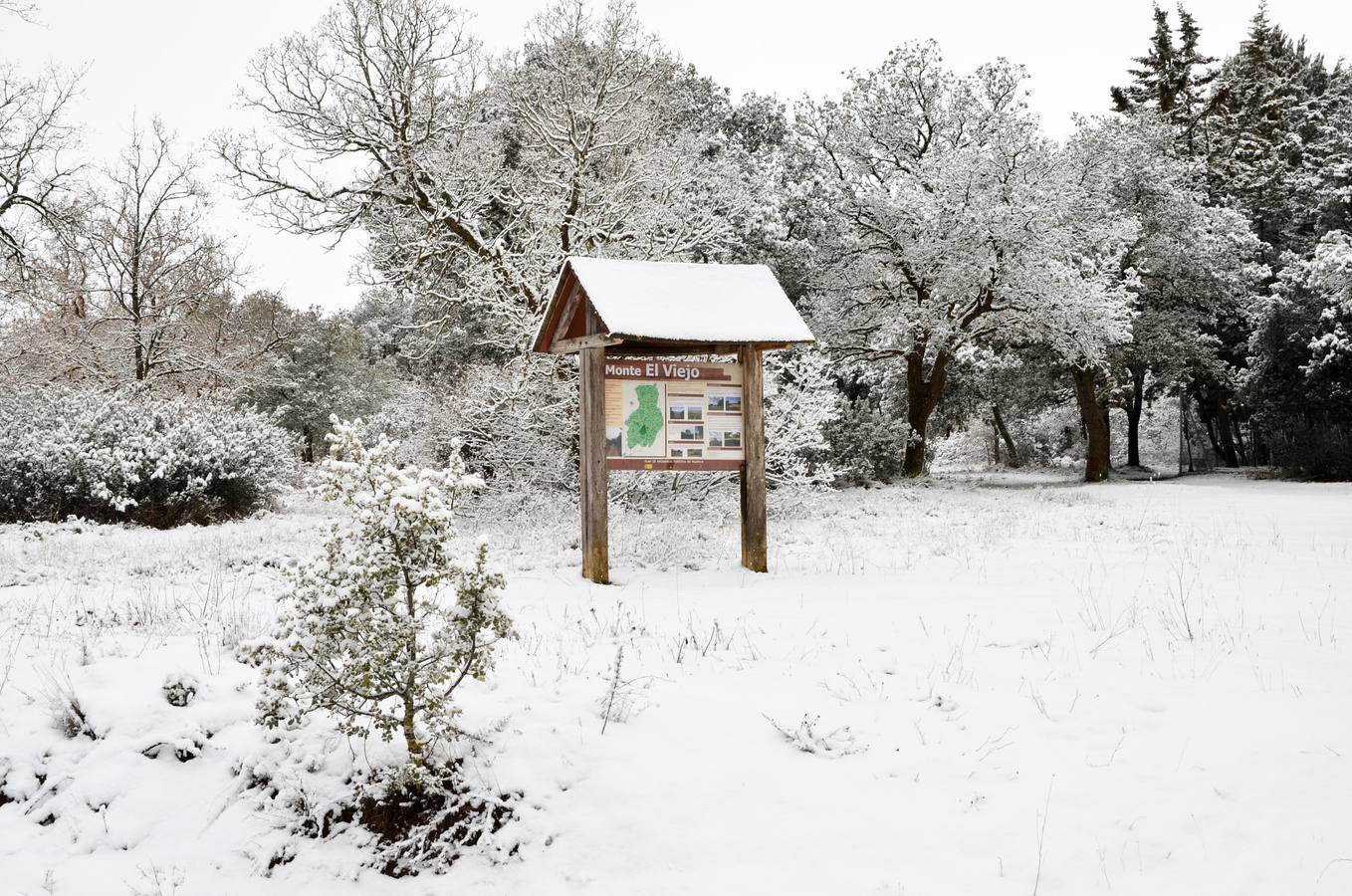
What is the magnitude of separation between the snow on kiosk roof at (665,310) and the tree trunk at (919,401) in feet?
51.2

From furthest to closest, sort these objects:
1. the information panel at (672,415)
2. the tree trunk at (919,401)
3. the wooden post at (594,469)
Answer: the tree trunk at (919,401) < the information panel at (672,415) < the wooden post at (594,469)

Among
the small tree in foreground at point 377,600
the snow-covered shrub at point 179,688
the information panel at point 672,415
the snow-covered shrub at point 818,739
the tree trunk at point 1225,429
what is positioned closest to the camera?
the small tree in foreground at point 377,600

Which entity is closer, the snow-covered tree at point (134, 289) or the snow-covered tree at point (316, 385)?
the snow-covered tree at point (134, 289)

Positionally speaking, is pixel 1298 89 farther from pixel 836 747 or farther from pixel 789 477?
pixel 836 747

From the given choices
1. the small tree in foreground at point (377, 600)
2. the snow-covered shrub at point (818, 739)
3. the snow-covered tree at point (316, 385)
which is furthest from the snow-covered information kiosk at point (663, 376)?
the snow-covered tree at point (316, 385)

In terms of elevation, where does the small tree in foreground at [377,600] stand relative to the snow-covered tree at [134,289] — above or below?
below

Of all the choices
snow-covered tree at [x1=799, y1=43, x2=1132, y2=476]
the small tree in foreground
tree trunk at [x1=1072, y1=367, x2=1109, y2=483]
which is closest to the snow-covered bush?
the small tree in foreground

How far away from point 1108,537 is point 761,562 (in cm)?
Answer: 503

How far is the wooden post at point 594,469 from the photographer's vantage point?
8727 mm

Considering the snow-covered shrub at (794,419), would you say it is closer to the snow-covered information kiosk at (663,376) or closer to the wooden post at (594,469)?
the snow-covered information kiosk at (663,376)

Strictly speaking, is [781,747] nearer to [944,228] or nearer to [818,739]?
[818,739]

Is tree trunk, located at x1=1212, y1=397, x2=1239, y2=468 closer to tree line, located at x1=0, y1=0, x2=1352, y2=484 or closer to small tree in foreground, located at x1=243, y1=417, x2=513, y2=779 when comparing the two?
tree line, located at x1=0, y1=0, x2=1352, y2=484

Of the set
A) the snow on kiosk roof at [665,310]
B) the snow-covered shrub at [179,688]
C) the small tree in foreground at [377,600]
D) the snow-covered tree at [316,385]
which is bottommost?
the snow-covered shrub at [179,688]

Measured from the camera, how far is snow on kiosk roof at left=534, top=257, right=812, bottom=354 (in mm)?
8622
